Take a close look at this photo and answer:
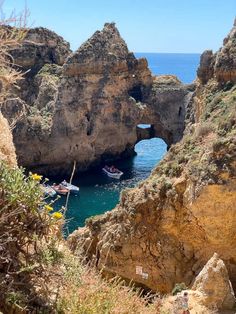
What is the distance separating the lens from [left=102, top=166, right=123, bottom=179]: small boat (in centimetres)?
4272

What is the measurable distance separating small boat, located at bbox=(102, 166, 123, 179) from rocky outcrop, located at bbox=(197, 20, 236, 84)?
2073 cm

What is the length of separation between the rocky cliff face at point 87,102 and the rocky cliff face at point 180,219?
26.2 metres

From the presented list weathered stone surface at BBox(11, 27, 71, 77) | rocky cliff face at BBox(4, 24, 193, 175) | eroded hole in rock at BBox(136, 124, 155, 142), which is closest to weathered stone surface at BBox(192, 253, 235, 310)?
rocky cliff face at BBox(4, 24, 193, 175)

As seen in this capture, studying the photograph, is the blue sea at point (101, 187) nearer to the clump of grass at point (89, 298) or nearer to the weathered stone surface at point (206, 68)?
the weathered stone surface at point (206, 68)

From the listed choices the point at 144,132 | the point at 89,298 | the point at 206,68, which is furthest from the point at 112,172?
the point at 89,298

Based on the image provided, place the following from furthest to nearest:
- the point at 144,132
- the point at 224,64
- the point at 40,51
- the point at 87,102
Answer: the point at 144,132, the point at 40,51, the point at 87,102, the point at 224,64

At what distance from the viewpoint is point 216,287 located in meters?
11.2

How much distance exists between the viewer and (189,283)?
13.8 metres

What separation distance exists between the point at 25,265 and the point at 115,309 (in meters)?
1.15

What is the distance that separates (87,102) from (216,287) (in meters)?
33.2

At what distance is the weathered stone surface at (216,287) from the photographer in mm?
11133

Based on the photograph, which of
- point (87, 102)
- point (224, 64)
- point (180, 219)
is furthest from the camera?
point (87, 102)

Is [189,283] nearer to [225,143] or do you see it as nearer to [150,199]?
[150,199]

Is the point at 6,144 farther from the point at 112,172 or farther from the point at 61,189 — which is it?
the point at 112,172
